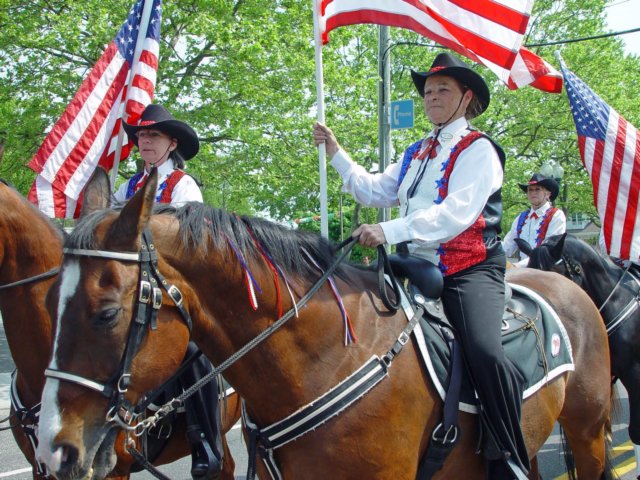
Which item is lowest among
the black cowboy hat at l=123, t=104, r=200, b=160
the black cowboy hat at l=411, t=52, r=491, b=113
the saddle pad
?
the saddle pad

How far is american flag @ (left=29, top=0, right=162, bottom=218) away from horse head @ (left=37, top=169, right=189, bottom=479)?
105 inches

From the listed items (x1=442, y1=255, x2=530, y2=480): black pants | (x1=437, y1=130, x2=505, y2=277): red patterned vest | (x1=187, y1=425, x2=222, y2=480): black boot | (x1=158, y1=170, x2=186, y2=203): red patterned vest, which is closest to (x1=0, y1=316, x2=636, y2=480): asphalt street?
(x1=187, y1=425, x2=222, y2=480): black boot

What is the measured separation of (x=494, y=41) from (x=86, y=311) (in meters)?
2.91

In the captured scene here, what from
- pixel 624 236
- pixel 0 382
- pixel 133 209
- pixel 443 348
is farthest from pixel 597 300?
pixel 0 382

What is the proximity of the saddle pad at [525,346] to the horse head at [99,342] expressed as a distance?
4.12 feet

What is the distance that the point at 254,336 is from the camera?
2.50 metres

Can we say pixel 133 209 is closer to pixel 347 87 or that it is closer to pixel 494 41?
pixel 494 41

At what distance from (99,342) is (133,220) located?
0.45m

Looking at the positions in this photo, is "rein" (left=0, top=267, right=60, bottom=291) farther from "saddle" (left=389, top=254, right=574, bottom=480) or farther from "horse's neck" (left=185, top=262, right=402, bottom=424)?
"saddle" (left=389, top=254, right=574, bottom=480)

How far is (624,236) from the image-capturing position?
18.7ft

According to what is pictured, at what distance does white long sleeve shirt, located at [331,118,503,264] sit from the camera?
109 inches

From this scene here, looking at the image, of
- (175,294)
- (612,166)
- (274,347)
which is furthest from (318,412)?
(612,166)

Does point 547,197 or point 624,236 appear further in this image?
point 547,197

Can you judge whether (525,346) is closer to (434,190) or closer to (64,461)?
(434,190)
